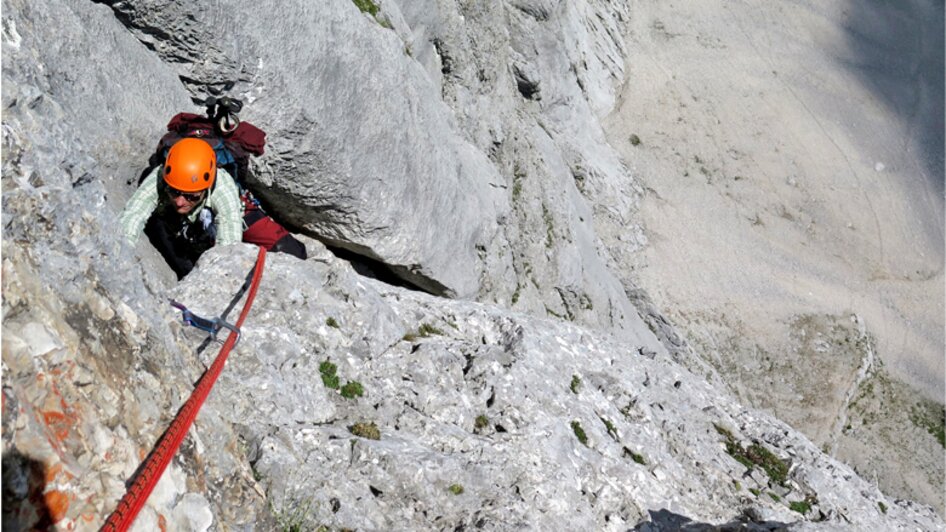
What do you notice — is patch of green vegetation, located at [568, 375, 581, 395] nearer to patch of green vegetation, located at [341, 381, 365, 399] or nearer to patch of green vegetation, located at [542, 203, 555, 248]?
patch of green vegetation, located at [341, 381, 365, 399]

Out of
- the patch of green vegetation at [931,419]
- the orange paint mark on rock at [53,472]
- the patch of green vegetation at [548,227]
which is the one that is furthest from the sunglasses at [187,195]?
the patch of green vegetation at [931,419]

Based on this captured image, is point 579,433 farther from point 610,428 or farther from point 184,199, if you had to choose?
point 184,199

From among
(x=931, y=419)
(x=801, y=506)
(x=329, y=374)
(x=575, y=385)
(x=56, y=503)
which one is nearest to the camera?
(x=56, y=503)

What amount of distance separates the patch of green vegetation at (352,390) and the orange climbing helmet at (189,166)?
3.55m

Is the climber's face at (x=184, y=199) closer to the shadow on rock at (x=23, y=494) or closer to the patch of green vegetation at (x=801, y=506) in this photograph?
the shadow on rock at (x=23, y=494)

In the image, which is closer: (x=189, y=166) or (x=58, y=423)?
(x=58, y=423)

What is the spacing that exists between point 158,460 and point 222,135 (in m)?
7.38

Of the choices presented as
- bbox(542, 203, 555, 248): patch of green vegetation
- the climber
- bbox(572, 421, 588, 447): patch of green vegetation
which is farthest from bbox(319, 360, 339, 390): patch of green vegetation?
bbox(542, 203, 555, 248): patch of green vegetation

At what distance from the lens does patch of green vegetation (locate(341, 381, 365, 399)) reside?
10.9 metres

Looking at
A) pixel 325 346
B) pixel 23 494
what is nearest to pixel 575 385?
pixel 325 346

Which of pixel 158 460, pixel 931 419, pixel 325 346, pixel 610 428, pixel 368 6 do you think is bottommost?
pixel 931 419

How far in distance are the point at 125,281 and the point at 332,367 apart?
4.02 m

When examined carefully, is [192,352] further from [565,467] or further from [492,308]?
[492,308]

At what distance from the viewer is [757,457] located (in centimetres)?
1594
